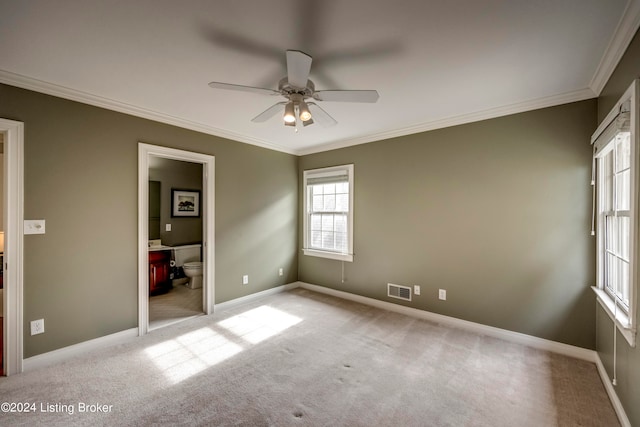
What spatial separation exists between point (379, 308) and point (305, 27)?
11.4 feet

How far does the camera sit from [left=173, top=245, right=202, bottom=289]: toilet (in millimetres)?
4911

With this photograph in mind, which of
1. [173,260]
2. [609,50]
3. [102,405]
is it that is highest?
[609,50]

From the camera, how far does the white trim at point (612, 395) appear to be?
1748mm

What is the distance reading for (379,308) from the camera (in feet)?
12.7

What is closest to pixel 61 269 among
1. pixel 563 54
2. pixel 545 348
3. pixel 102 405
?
pixel 102 405

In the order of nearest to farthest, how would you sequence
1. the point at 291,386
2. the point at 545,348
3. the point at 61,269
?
the point at 291,386
the point at 61,269
the point at 545,348

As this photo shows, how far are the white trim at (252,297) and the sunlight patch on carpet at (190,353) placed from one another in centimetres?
72

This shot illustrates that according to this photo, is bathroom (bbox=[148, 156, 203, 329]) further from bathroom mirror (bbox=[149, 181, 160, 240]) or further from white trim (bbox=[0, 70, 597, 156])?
white trim (bbox=[0, 70, 597, 156])

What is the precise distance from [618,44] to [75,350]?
16.6 ft

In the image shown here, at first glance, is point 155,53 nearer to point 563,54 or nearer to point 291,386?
point 291,386

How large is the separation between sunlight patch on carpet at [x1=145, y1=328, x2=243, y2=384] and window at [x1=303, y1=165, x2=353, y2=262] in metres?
2.16

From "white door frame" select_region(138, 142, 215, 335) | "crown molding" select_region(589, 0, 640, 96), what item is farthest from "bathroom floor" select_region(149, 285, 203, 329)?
"crown molding" select_region(589, 0, 640, 96)

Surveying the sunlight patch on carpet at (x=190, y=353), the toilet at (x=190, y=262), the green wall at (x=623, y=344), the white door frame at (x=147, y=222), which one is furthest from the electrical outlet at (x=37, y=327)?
the green wall at (x=623, y=344)

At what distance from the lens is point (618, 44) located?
1.80 m
